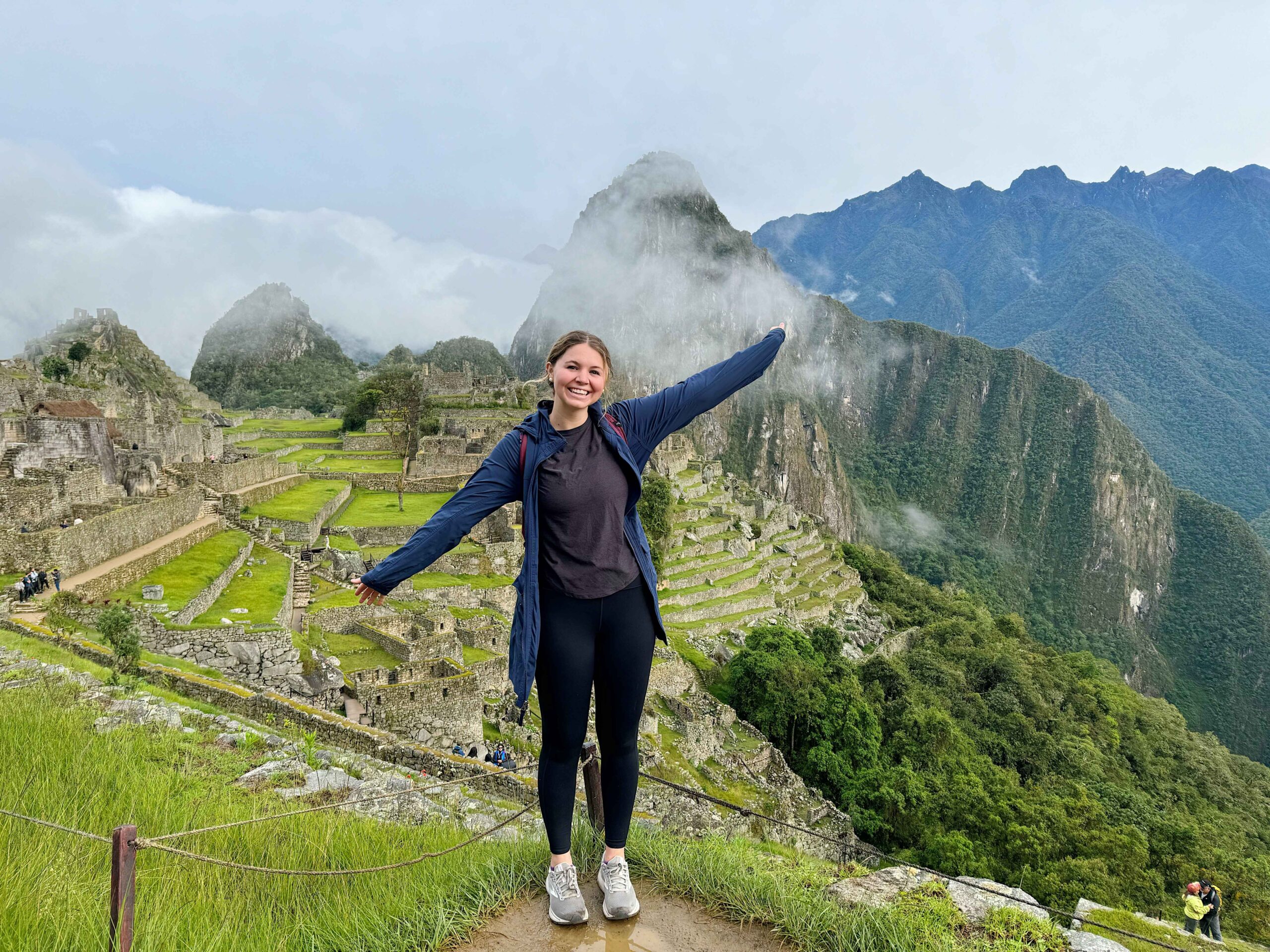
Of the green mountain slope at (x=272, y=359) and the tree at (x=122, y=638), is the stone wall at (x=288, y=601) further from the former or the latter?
the green mountain slope at (x=272, y=359)

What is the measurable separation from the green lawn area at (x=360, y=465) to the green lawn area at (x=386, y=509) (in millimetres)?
1750

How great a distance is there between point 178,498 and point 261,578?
3765 mm

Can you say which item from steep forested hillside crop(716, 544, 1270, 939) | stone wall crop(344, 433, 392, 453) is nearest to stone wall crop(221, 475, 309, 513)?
stone wall crop(344, 433, 392, 453)

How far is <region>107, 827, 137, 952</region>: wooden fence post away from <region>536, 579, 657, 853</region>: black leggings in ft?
3.94

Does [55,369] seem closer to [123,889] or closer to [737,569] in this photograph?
[737,569]

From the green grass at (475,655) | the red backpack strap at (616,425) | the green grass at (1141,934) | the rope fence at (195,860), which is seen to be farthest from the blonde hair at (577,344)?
the green grass at (475,655)

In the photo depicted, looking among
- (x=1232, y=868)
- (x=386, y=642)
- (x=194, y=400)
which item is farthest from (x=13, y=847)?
(x=194, y=400)

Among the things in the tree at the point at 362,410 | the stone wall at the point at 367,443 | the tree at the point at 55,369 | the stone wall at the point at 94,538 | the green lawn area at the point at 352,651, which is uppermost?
the tree at the point at 55,369

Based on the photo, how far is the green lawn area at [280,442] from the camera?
101 ft

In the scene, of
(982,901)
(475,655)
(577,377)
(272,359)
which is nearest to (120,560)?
(475,655)

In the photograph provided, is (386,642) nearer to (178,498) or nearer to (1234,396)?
(178,498)

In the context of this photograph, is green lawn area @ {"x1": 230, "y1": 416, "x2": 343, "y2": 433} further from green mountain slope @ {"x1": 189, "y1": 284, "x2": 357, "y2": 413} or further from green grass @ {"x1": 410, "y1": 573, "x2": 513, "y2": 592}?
green grass @ {"x1": 410, "y1": 573, "x2": 513, "y2": 592}

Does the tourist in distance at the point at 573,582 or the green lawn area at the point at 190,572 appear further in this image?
the green lawn area at the point at 190,572

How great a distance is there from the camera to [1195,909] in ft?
25.3
